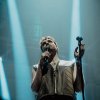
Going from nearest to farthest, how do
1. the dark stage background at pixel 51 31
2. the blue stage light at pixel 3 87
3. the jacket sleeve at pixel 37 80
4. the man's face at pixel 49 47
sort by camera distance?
the jacket sleeve at pixel 37 80
the man's face at pixel 49 47
the blue stage light at pixel 3 87
the dark stage background at pixel 51 31

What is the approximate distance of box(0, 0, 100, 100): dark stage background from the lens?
12.6 feet

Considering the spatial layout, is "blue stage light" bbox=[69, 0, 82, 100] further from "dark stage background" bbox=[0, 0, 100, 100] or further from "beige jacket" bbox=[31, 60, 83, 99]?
"beige jacket" bbox=[31, 60, 83, 99]

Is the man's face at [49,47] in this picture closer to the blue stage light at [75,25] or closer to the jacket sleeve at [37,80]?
the jacket sleeve at [37,80]

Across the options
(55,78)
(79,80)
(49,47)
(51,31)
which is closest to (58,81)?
(55,78)

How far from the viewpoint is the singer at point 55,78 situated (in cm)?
228

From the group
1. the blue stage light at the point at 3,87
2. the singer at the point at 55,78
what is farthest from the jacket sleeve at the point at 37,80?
the blue stage light at the point at 3,87

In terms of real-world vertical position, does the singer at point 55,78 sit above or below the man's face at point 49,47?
below

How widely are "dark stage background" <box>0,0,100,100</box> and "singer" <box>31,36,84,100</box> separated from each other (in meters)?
1.44

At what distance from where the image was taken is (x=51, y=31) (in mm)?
3949

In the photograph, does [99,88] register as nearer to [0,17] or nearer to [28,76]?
[28,76]

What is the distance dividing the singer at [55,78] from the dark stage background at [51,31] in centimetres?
144

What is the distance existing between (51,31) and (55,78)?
1.66 meters

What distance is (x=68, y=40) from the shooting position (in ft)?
12.9

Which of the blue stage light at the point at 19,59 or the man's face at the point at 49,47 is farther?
the blue stage light at the point at 19,59
